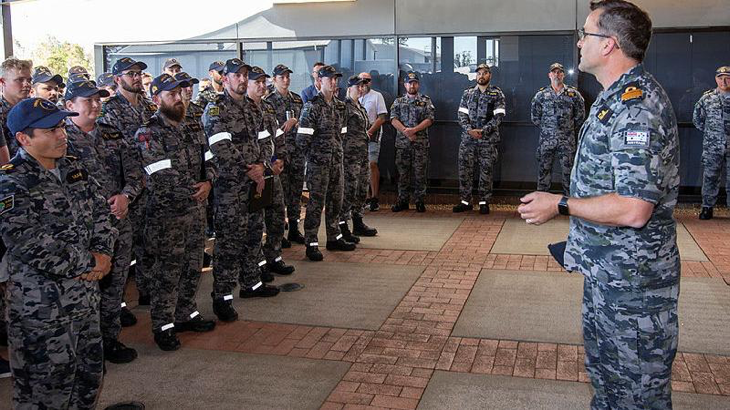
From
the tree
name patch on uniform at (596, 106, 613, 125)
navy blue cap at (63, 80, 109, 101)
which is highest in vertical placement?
the tree

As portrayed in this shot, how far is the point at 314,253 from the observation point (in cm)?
780

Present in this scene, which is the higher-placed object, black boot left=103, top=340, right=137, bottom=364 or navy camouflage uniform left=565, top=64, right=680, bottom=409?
navy camouflage uniform left=565, top=64, right=680, bottom=409

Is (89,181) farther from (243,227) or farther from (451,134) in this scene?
(451,134)

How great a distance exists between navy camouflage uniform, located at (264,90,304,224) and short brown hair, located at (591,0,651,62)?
5.27m

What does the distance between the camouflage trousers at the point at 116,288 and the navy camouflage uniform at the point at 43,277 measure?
150 cm

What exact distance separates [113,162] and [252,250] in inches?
60.7

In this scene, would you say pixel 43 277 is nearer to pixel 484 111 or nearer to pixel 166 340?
pixel 166 340

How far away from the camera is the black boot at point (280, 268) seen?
23.6 ft

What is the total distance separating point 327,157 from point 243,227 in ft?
7.05

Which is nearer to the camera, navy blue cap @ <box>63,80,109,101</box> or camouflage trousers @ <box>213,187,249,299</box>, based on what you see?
navy blue cap @ <box>63,80,109,101</box>

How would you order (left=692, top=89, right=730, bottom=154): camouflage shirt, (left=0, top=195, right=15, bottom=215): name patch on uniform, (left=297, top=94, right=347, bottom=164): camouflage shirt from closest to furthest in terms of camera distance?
(left=0, top=195, right=15, bottom=215): name patch on uniform, (left=297, top=94, right=347, bottom=164): camouflage shirt, (left=692, top=89, right=730, bottom=154): camouflage shirt

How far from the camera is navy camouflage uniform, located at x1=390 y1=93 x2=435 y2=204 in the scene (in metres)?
10.7

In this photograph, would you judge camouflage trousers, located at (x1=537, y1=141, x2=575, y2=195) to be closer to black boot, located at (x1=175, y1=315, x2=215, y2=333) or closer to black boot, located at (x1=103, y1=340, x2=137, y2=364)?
black boot, located at (x1=175, y1=315, x2=215, y2=333)


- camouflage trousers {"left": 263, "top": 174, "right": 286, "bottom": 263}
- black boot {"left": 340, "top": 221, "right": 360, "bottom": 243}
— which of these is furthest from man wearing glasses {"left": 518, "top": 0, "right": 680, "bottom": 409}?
black boot {"left": 340, "top": 221, "right": 360, "bottom": 243}
